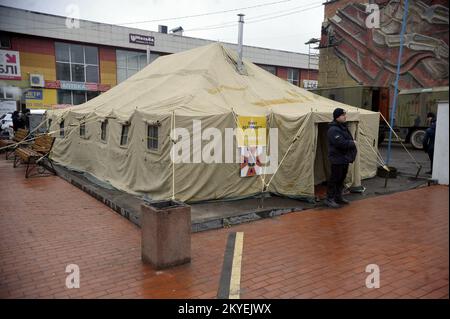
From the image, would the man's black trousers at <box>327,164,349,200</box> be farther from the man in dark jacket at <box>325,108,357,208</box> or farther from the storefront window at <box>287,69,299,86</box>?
the storefront window at <box>287,69,299,86</box>

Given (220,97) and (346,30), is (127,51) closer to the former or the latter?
(346,30)

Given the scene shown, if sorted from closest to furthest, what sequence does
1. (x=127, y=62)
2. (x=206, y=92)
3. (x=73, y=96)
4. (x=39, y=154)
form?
(x=206, y=92)
(x=39, y=154)
(x=73, y=96)
(x=127, y=62)

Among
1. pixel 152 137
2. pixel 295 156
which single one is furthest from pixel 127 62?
pixel 295 156

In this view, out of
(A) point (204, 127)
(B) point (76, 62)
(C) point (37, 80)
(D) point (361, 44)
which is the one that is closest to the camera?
(A) point (204, 127)

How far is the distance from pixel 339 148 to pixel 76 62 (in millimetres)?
26435

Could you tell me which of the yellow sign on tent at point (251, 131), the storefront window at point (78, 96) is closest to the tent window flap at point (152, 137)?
the yellow sign on tent at point (251, 131)

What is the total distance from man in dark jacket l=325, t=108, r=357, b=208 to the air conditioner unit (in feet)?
82.7

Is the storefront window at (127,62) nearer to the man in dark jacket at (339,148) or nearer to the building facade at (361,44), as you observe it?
the building facade at (361,44)

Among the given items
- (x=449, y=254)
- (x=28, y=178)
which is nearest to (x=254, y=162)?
(x=449, y=254)

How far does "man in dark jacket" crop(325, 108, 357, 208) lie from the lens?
274 inches

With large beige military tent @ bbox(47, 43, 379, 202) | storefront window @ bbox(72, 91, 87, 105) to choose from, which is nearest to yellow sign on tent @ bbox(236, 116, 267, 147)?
large beige military tent @ bbox(47, 43, 379, 202)

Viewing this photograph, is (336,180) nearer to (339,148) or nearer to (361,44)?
(339,148)

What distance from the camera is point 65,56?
27.8 m
